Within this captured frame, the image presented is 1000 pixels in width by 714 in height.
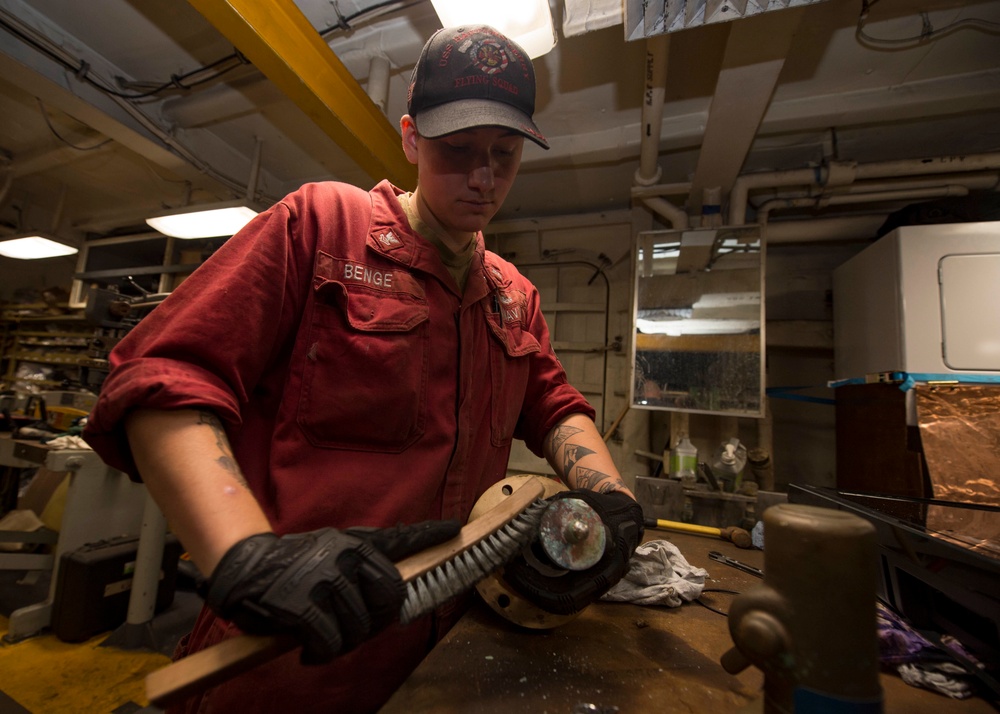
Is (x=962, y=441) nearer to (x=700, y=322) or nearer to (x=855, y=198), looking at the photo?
(x=700, y=322)

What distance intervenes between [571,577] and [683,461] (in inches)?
83.2

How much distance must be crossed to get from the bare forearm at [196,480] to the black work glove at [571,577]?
429mm

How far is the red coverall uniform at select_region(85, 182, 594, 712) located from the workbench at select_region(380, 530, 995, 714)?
0.13 meters

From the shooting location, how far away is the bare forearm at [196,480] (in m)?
0.52

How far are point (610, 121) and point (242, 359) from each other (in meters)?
2.80

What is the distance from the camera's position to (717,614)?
98 centimetres

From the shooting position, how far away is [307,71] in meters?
1.87

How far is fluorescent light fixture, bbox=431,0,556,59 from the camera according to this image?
1559 mm

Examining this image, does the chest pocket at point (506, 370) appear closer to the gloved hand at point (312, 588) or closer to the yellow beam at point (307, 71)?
the gloved hand at point (312, 588)

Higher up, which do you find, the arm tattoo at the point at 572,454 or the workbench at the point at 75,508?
the arm tattoo at the point at 572,454

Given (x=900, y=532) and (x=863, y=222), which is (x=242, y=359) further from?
(x=863, y=222)

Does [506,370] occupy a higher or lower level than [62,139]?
lower

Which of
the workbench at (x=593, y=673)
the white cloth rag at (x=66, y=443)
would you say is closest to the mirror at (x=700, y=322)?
the workbench at (x=593, y=673)

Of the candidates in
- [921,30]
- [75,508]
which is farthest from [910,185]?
[75,508]
